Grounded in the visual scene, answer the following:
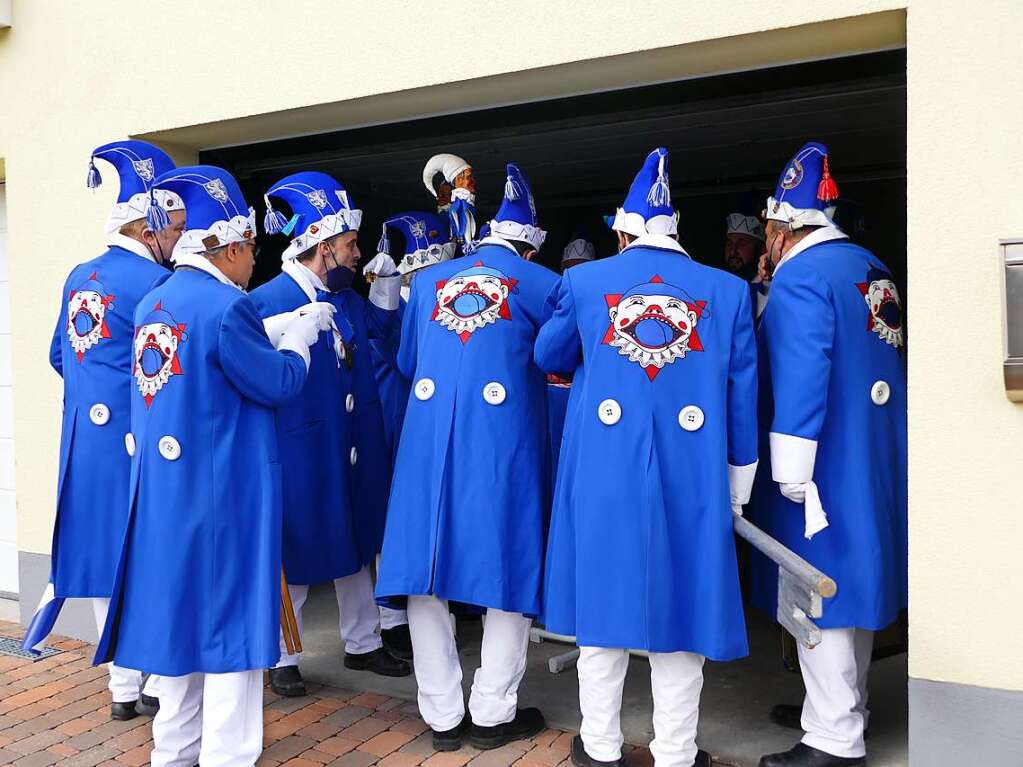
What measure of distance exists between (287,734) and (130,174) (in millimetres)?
2239

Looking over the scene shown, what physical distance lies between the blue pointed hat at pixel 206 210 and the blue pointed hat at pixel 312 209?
63cm

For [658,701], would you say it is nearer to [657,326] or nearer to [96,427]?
[657,326]

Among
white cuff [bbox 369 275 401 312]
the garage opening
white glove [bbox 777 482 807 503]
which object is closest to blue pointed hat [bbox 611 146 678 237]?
the garage opening

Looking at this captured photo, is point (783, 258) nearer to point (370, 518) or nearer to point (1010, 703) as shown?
point (1010, 703)

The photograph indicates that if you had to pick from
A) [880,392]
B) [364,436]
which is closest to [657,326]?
[880,392]

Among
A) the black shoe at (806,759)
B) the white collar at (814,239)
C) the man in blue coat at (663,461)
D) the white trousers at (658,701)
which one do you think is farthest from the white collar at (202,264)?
the black shoe at (806,759)

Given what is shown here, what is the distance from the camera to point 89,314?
376 cm

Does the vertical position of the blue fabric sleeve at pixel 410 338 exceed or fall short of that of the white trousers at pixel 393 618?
it exceeds it

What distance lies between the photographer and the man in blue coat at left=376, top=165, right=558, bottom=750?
347 centimetres

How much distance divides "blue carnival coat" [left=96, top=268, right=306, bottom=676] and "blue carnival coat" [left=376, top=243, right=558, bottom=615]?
0.56 m

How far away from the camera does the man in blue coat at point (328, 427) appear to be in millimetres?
3908

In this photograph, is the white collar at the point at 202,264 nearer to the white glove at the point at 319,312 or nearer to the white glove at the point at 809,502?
the white glove at the point at 319,312

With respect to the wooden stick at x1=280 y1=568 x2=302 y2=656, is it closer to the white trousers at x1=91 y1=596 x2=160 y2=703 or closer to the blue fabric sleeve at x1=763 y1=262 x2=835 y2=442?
the white trousers at x1=91 y1=596 x2=160 y2=703

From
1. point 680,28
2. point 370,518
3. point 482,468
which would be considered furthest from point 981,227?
point 370,518
